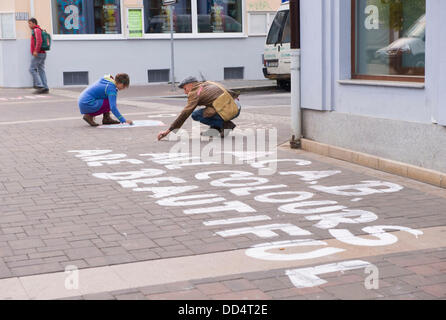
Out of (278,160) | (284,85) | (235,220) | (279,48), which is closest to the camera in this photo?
(235,220)

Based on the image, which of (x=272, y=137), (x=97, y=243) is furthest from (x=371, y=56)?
(x=97, y=243)

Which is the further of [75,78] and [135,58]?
[135,58]

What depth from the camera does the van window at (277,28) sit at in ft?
63.8

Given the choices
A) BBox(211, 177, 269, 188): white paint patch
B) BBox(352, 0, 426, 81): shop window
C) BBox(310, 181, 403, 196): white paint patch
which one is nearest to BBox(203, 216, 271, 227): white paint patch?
BBox(310, 181, 403, 196): white paint patch

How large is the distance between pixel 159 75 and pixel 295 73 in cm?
1418

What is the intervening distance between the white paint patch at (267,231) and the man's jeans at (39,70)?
15.2 metres

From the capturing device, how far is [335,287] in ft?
13.9

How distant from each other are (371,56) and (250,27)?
1567cm

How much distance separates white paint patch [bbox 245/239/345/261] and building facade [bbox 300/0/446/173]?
250cm

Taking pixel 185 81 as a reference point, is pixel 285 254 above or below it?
below

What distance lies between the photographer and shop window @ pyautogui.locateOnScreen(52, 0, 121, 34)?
2178cm

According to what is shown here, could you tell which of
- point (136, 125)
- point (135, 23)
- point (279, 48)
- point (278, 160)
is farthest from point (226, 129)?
point (135, 23)

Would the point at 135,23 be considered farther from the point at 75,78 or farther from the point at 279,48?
the point at 279,48

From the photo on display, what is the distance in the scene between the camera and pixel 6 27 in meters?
21.0
